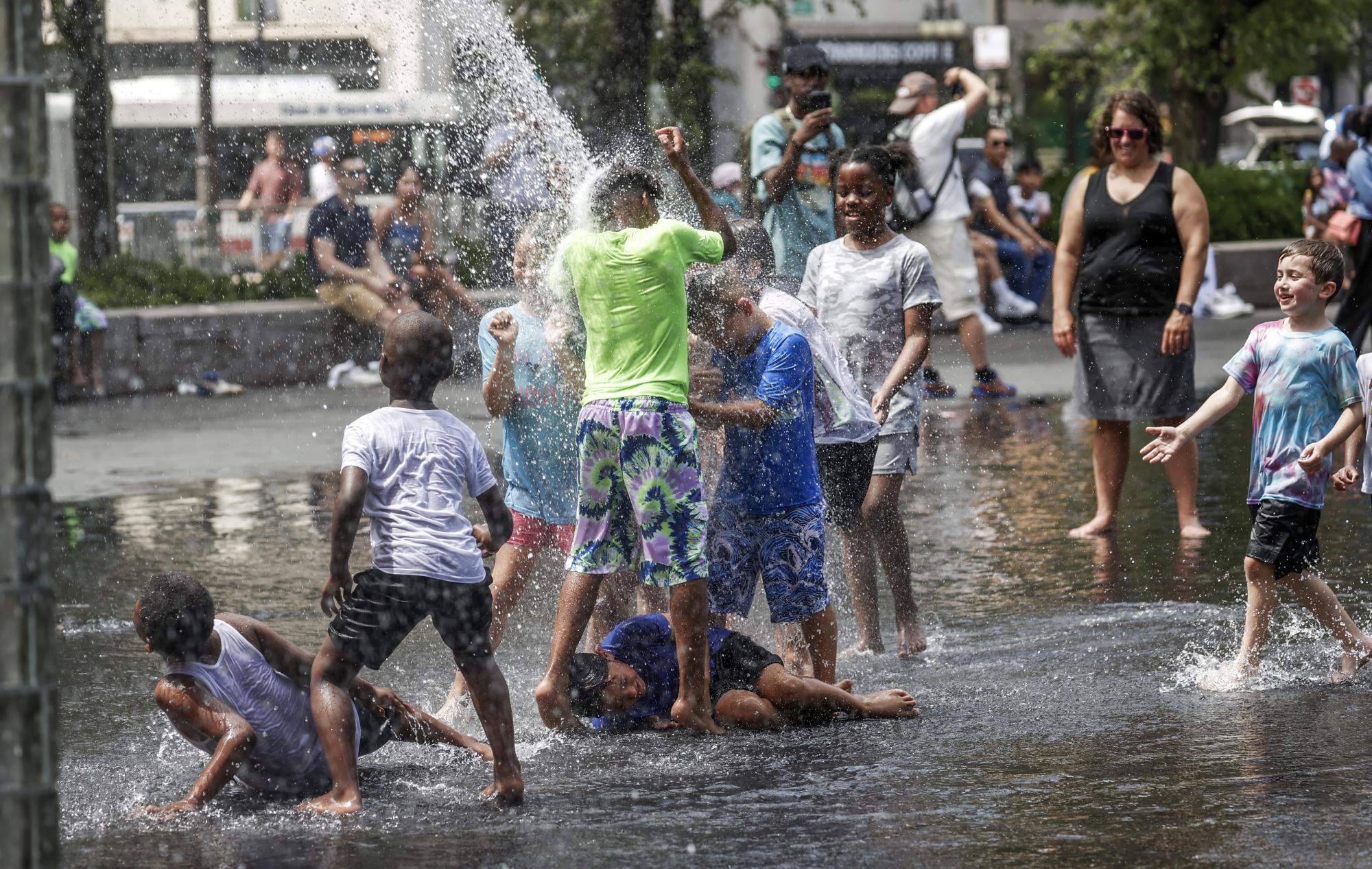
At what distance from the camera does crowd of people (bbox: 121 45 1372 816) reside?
194 inches

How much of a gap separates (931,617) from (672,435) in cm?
221

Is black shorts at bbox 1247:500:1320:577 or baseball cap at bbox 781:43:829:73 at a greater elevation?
baseball cap at bbox 781:43:829:73

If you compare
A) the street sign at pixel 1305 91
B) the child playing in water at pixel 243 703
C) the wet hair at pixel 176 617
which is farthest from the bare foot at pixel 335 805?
the street sign at pixel 1305 91

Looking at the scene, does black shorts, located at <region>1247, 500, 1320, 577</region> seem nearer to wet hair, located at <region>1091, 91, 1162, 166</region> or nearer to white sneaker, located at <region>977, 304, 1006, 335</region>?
wet hair, located at <region>1091, 91, 1162, 166</region>

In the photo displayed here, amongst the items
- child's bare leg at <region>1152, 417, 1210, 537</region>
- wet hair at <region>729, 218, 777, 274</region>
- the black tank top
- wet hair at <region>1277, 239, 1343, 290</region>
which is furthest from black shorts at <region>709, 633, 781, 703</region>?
the black tank top

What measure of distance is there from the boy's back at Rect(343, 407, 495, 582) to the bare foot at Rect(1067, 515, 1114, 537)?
14.2 ft

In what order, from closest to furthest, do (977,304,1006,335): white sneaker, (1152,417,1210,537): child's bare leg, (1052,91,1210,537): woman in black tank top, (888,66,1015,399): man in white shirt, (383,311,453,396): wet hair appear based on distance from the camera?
(383,311,453,396): wet hair < (1052,91,1210,537): woman in black tank top < (1152,417,1210,537): child's bare leg < (888,66,1015,399): man in white shirt < (977,304,1006,335): white sneaker

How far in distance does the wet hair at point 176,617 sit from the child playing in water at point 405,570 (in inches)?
12.0

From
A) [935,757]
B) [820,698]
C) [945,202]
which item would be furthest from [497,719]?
[945,202]

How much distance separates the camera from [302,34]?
3092cm

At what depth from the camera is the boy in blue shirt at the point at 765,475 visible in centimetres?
572

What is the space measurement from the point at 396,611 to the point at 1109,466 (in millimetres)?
4702

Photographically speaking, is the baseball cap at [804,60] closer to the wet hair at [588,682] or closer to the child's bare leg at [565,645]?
the child's bare leg at [565,645]

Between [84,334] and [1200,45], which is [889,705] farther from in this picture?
[1200,45]
